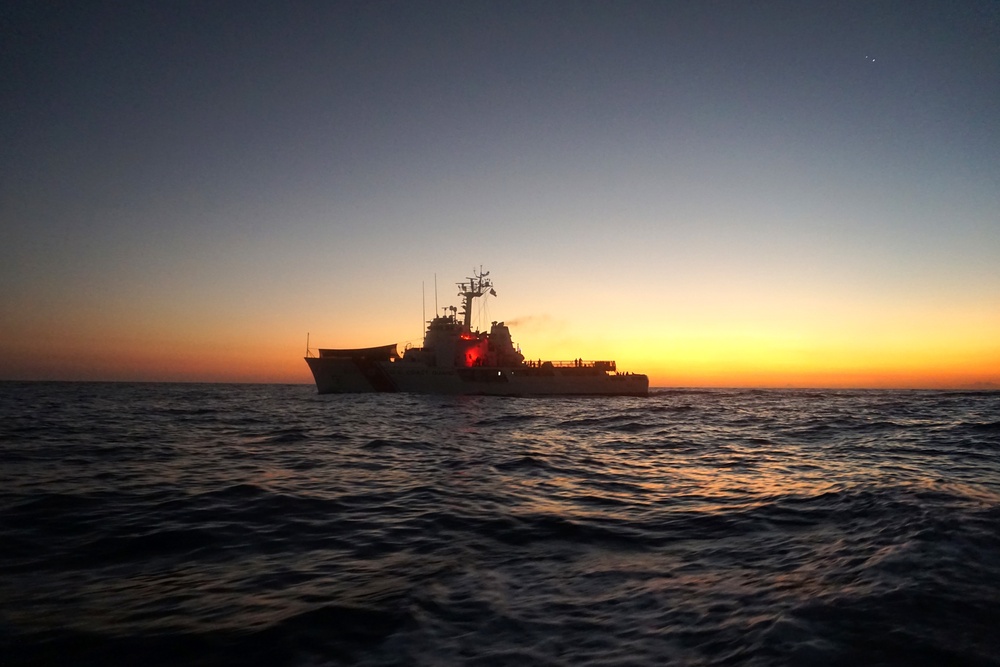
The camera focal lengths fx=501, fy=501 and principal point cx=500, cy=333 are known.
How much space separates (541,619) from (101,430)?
2166 cm

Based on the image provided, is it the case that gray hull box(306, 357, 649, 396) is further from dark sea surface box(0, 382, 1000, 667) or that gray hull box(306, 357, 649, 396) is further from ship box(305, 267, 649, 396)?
dark sea surface box(0, 382, 1000, 667)

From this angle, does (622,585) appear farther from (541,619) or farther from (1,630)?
(1,630)

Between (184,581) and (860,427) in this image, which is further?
(860,427)

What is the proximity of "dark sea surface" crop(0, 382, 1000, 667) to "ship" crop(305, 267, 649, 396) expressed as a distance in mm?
43092

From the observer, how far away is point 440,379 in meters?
56.1

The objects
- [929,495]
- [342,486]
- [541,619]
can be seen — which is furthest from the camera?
[342,486]

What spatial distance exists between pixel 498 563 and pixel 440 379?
50986 millimetres

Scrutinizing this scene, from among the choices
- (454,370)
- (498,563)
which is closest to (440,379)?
(454,370)

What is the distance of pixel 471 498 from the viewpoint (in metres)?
8.93

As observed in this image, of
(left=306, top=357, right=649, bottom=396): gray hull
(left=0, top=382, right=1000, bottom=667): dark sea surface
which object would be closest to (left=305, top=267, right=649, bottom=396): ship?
(left=306, top=357, right=649, bottom=396): gray hull

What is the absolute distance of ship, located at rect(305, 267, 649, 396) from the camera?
55531 millimetres

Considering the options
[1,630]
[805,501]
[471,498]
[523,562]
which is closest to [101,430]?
[471,498]

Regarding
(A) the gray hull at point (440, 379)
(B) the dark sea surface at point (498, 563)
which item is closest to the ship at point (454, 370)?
(A) the gray hull at point (440, 379)

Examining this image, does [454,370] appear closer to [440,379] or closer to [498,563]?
[440,379]
